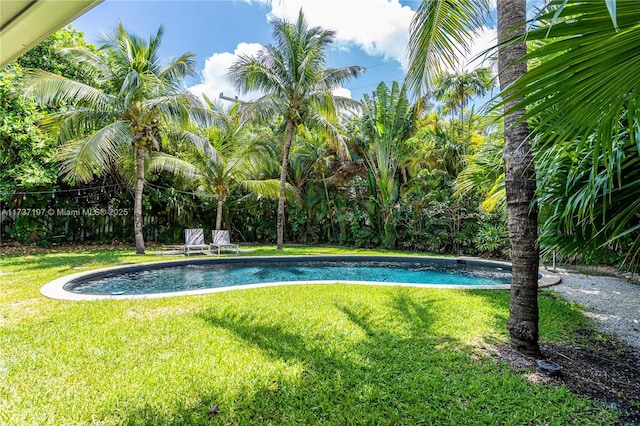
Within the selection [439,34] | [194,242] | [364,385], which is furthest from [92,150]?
[364,385]

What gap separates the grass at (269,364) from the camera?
84.0 inches

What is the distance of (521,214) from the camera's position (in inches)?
116

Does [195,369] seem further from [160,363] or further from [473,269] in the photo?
[473,269]

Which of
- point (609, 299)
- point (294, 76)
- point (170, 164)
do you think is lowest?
point (609, 299)

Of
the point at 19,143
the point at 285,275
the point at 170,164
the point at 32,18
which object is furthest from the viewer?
the point at 170,164

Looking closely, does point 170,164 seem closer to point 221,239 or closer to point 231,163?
point 231,163

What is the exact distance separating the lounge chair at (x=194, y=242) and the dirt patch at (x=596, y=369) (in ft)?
34.4

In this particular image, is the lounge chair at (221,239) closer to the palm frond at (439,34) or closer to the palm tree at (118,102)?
the palm tree at (118,102)

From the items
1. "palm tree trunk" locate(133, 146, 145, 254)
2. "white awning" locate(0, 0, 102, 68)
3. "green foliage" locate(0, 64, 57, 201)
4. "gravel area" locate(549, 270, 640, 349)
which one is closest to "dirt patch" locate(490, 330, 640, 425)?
"gravel area" locate(549, 270, 640, 349)

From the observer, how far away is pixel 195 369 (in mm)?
2670

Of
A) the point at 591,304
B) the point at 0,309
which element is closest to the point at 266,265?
the point at 0,309

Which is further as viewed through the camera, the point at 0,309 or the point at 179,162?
the point at 179,162

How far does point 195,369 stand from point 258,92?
11.3m

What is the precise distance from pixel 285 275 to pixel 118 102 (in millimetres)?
7463
